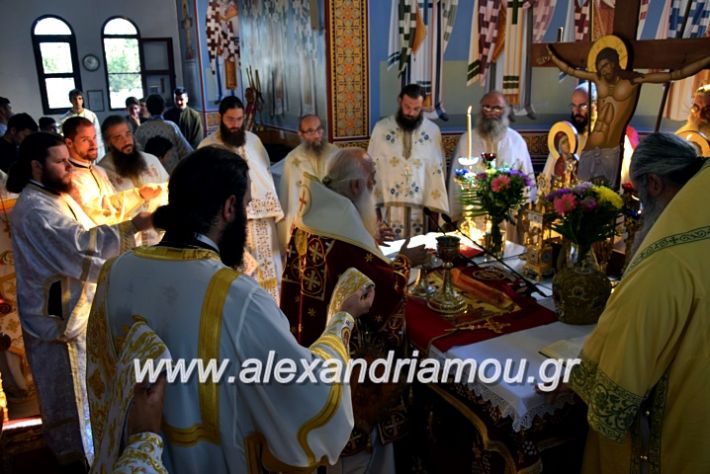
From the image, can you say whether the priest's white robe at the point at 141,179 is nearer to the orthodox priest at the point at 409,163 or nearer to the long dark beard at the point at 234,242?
the orthodox priest at the point at 409,163

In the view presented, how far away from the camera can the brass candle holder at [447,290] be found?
2.58 meters

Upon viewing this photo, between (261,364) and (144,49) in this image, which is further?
(144,49)

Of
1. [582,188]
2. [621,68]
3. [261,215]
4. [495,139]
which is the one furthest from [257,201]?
[582,188]

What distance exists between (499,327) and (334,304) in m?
0.79

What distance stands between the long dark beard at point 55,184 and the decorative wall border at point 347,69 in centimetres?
368

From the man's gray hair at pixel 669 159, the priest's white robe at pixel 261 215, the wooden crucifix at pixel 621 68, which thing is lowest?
the priest's white robe at pixel 261 215

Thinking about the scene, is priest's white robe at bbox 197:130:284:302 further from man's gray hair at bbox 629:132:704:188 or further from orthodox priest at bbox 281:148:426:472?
man's gray hair at bbox 629:132:704:188

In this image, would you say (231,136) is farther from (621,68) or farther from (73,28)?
(73,28)

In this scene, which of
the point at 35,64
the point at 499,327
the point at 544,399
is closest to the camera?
the point at 544,399

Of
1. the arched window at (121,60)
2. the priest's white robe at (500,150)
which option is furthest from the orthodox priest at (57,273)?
the arched window at (121,60)

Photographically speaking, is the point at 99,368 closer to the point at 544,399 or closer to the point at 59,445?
the point at 544,399

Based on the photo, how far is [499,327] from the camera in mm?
2461

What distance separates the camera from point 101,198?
3.73m

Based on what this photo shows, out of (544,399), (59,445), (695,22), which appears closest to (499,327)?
(544,399)
